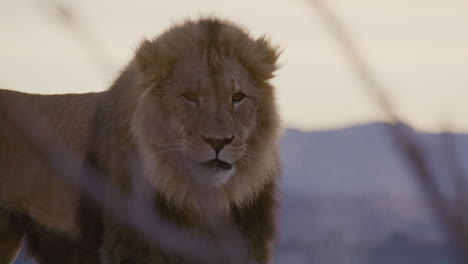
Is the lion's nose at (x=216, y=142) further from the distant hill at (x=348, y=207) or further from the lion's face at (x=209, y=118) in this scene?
the distant hill at (x=348, y=207)

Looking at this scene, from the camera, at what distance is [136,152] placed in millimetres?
4941

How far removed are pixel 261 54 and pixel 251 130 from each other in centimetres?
65

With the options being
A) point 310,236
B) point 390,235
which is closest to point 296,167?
point 310,236

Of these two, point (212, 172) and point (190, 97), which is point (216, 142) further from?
point (190, 97)

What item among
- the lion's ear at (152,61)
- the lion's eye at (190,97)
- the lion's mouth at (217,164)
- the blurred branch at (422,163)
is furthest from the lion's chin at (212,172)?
the blurred branch at (422,163)

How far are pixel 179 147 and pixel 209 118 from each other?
252 mm

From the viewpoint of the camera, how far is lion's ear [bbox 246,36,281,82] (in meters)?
5.08

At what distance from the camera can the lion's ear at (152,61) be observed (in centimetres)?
491

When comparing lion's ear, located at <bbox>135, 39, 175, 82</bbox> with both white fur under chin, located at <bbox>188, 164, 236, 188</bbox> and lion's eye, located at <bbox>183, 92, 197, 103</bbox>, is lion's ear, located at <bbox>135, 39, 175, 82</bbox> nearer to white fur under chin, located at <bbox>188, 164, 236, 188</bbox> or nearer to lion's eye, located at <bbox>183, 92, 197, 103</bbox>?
lion's eye, located at <bbox>183, 92, 197, 103</bbox>

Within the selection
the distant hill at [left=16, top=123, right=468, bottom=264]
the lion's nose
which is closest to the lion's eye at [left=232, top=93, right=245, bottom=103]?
the lion's nose

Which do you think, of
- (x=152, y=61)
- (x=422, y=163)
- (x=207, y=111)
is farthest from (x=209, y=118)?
(x=422, y=163)

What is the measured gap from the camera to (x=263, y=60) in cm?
525

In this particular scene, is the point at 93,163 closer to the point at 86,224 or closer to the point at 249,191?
the point at 86,224

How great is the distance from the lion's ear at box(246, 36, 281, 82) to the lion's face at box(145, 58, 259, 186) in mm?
127
